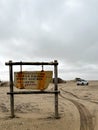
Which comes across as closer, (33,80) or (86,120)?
(86,120)

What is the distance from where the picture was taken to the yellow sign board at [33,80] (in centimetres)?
1410

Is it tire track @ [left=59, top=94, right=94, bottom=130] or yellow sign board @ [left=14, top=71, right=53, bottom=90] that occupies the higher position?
Answer: yellow sign board @ [left=14, top=71, right=53, bottom=90]

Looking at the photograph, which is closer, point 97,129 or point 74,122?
point 97,129

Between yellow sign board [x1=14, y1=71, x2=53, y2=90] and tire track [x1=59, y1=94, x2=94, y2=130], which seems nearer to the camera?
tire track [x1=59, y1=94, x2=94, y2=130]

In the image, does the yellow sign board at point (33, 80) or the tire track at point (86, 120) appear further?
the yellow sign board at point (33, 80)

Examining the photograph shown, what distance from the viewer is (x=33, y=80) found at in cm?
1416

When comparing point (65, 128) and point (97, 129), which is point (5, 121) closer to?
point (65, 128)

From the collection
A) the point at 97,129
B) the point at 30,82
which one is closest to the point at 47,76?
the point at 30,82

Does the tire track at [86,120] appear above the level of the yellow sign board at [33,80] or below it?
below

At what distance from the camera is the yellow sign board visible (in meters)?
14.1

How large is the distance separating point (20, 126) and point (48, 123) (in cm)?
103

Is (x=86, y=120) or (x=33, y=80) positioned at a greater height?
(x=33, y=80)

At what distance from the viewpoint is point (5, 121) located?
42.8 feet

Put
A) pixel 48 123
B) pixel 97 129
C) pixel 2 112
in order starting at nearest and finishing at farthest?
pixel 97 129 < pixel 48 123 < pixel 2 112
